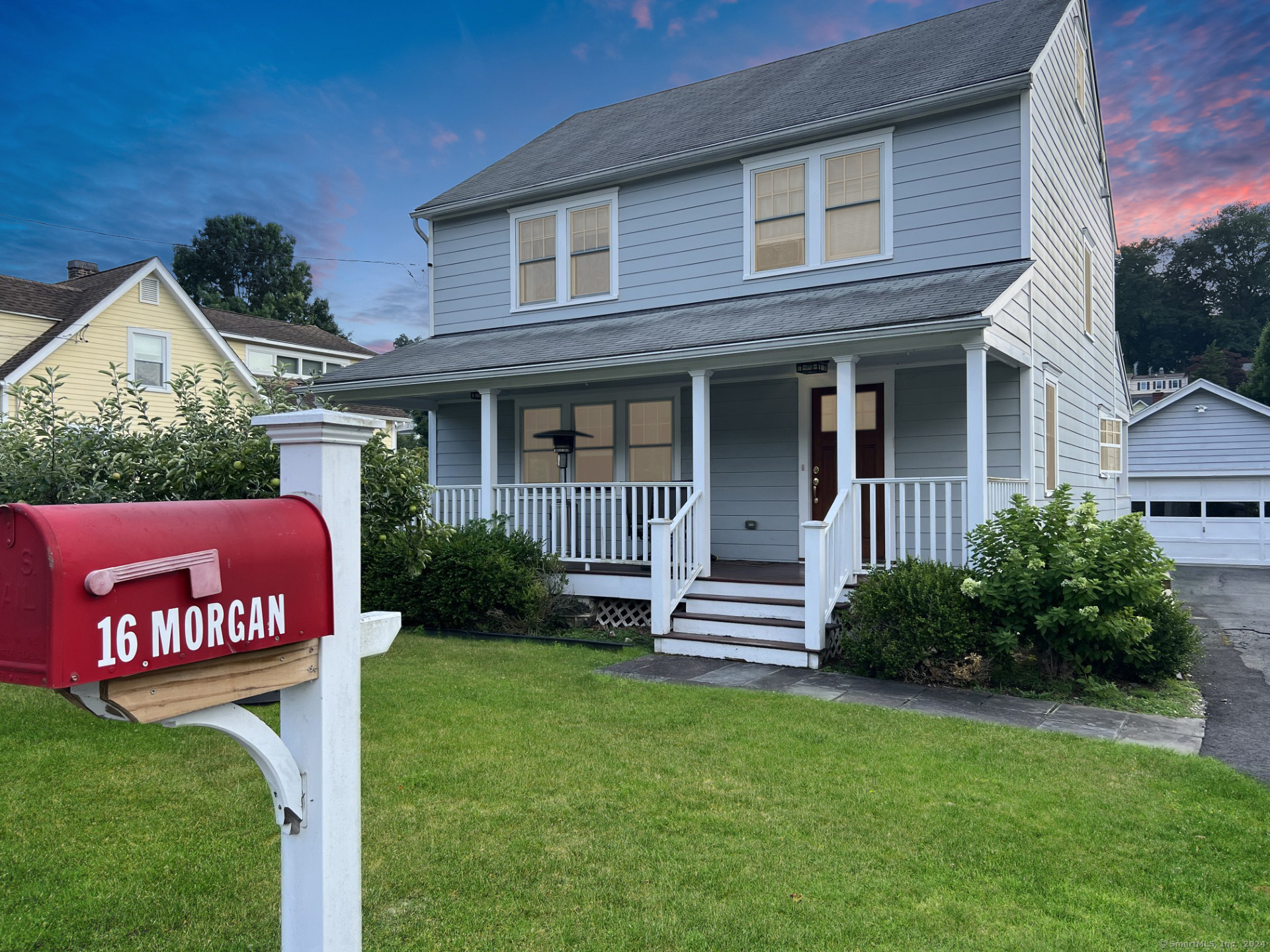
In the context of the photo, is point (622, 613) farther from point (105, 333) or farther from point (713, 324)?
point (105, 333)

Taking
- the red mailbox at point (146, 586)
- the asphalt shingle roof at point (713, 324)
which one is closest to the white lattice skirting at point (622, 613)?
the asphalt shingle roof at point (713, 324)

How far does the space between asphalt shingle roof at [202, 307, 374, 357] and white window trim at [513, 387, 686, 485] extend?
1554cm

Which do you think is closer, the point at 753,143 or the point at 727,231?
the point at 753,143

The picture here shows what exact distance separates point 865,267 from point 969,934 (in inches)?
320

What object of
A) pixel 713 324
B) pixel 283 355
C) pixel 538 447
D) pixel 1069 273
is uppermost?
pixel 283 355

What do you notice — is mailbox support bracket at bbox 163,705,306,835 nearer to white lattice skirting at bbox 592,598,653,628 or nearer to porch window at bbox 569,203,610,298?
white lattice skirting at bbox 592,598,653,628

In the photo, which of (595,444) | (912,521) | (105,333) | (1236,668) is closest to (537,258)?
(595,444)

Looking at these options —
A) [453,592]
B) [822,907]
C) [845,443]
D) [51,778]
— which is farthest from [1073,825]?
[453,592]

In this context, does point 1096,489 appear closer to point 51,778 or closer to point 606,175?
point 606,175

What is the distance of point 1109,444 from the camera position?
581 inches

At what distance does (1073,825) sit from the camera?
3889 millimetres

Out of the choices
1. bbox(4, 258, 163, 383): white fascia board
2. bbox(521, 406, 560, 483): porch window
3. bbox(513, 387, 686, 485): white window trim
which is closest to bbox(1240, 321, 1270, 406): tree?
bbox(513, 387, 686, 485): white window trim

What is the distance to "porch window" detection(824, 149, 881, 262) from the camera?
9.83 m

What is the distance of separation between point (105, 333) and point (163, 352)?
1.30 meters
